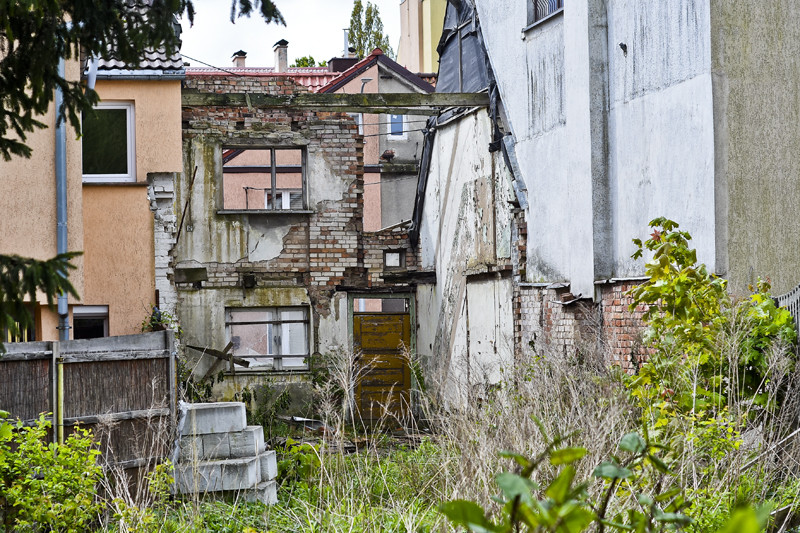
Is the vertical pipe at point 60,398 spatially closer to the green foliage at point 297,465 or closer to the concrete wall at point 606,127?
the green foliage at point 297,465

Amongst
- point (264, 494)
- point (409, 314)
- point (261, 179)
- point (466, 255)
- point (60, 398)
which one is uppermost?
point (261, 179)

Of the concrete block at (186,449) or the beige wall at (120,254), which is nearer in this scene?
the concrete block at (186,449)

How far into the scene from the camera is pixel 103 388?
8.18 meters

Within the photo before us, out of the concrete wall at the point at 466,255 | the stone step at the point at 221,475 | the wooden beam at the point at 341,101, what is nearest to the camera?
the stone step at the point at 221,475

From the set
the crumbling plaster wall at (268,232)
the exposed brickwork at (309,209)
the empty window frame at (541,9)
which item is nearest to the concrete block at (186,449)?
the empty window frame at (541,9)

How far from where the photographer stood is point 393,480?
311 inches

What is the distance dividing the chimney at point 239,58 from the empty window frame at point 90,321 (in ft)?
64.3

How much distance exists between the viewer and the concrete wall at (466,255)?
1369 cm

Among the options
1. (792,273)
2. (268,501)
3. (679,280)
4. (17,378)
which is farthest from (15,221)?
(792,273)

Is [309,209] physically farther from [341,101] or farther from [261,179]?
[261,179]

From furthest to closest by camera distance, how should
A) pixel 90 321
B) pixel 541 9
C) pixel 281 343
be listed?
pixel 281 343 < pixel 90 321 < pixel 541 9

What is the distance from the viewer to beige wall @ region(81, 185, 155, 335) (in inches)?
494

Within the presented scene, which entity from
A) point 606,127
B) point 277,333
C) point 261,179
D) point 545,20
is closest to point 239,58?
point 261,179

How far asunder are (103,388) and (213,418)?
3.65ft
